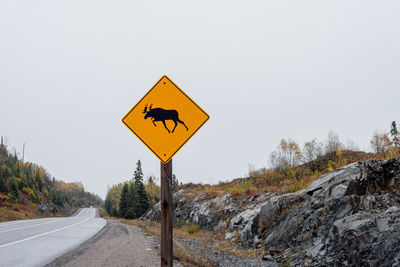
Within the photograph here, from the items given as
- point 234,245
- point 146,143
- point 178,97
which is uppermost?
point 178,97

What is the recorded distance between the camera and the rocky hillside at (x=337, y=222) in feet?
18.2

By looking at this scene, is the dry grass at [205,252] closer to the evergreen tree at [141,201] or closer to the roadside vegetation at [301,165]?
the roadside vegetation at [301,165]

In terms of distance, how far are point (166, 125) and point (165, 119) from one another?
100mm

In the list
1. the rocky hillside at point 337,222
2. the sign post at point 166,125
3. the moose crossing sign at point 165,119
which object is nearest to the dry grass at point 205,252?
the rocky hillside at point 337,222

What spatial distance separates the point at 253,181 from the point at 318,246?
13.9 m

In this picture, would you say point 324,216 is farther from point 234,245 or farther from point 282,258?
point 234,245

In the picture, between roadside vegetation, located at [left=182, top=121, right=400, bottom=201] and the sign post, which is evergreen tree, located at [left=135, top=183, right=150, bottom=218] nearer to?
roadside vegetation, located at [left=182, top=121, right=400, bottom=201]

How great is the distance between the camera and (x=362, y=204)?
7664 millimetres

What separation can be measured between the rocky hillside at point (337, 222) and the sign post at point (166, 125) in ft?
14.8

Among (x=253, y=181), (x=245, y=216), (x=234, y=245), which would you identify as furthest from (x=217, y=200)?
(x=234, y=245)

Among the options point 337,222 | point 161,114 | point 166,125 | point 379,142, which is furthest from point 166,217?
point 379,142

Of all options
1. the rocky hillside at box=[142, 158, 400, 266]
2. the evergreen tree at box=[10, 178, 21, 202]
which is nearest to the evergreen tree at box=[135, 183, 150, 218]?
the evergreen tree at box=[10, 178, 21, 202]

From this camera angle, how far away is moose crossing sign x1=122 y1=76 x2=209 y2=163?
382 centimetres

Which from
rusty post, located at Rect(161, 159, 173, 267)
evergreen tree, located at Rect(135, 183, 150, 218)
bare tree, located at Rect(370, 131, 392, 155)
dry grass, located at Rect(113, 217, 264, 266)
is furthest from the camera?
evergreen tree, located at Rect(135, 183, 150, 218)
